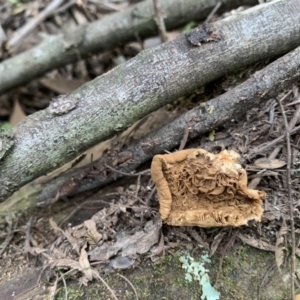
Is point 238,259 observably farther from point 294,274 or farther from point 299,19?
point 299,19

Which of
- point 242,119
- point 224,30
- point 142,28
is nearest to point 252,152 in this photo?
point 242,119

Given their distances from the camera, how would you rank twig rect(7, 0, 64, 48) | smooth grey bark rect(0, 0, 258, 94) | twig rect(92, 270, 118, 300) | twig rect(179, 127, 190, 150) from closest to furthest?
twig rect(92, 270, 118, 300) → twig rect(179, 127, 190, 150) → smooth grey bark rect(0, 0, 258, 94) → twig rect(7, 0, 64, 48)

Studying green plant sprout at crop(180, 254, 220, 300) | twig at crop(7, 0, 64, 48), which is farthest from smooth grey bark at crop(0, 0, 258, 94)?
green plant sprout at crop(180, 254, 220, 300)

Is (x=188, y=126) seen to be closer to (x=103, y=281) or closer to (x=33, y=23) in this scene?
(x=103, y=281)

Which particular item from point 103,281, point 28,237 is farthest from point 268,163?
point 28,237

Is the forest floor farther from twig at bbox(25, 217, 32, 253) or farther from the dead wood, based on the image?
the dead wood
